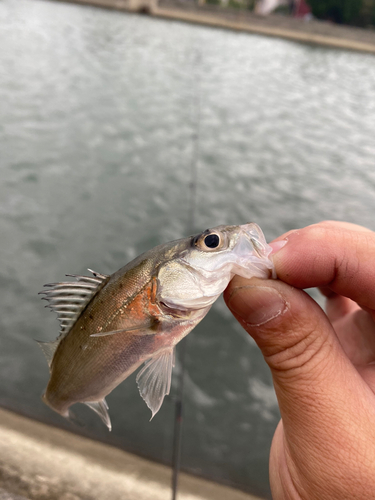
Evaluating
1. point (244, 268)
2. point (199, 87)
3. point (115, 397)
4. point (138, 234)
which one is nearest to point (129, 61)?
point (199, 87)

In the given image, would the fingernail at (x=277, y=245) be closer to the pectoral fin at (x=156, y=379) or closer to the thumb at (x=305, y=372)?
the thumb at (x=305, y=372)

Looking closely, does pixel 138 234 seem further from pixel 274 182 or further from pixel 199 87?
pixel 199 87

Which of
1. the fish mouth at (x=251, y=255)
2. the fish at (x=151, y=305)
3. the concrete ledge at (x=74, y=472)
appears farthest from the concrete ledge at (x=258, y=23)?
the concrete ledge at (x=74, y=472)

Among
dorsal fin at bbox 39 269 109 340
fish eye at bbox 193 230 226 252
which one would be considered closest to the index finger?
fish eye at bbox 193 230 226 252

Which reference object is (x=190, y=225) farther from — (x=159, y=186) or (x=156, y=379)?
(x=156, y=379)

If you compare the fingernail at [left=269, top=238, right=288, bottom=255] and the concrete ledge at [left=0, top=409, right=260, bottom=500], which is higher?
the fingernail at [left=269, top=238, right=288, bottom=255]

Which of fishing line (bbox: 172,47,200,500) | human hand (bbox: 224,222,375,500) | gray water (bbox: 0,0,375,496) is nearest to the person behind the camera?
human hand (bbox: 224,222,375,500)

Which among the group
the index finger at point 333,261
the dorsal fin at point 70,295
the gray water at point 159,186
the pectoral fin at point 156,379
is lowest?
the gray water at point 159,186

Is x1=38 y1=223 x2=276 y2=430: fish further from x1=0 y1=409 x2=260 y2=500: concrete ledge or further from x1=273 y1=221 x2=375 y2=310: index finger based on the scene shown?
x1=0 y1=409 x2=260 y2=500: concrete ledge
